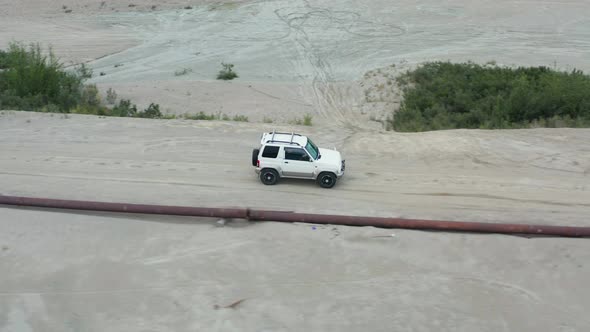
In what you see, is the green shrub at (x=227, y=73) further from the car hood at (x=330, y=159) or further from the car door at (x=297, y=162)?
the car door at (x=297, y=162)

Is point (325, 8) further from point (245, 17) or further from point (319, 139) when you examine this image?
point (319, 139)

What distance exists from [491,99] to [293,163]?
13361mm

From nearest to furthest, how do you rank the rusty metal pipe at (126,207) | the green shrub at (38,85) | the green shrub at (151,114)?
the rusty metal pipe at (126,207) < the green shrub at (151,114) < the green shrub at (38,85)

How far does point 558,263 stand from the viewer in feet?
44.1

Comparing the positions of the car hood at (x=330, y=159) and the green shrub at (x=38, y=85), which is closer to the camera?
the car hood at (x=330, y=159)

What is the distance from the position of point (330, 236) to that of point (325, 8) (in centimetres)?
3720

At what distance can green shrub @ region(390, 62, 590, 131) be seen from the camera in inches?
985

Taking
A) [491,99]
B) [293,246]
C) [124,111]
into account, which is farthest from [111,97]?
[293,246]

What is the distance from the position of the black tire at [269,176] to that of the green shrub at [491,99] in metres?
9.03

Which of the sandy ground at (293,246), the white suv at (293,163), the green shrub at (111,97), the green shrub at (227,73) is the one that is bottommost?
the sandy ground at (293,246)

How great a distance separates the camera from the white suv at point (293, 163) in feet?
55.8

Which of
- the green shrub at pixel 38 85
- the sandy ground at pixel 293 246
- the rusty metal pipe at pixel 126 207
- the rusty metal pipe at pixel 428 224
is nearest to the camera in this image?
the sandy ground at pixel 293 246

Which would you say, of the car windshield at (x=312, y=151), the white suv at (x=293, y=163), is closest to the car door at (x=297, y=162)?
the white suv at (x=293, y=163)

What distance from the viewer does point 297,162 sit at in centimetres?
1705
